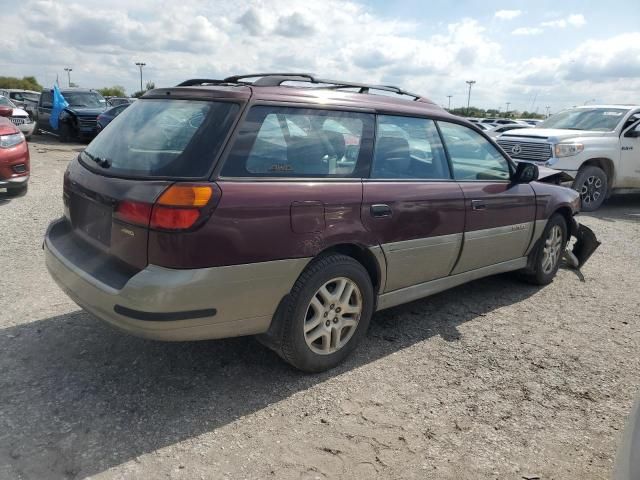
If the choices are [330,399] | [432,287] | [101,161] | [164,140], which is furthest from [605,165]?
[101,161]

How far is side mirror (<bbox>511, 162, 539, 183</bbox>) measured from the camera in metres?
4.37

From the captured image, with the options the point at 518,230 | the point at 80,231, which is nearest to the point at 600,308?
the point at 518,230

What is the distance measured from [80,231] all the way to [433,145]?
2501 mm

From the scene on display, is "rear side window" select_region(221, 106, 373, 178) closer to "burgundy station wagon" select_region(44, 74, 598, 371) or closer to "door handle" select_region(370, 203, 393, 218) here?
"burgundy station wagon" select_region(44, 74, 598, 371)

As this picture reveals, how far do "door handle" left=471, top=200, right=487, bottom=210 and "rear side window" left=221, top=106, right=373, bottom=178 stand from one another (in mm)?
1092

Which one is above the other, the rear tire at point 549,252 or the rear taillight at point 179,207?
the rear taillight at point 179,207

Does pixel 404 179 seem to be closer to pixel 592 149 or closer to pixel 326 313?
pixel 326 313

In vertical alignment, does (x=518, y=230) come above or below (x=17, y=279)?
above

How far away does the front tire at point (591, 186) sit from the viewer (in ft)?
29.9

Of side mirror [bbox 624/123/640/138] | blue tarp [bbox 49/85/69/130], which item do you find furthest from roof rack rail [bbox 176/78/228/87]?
blue tarp [bbox 49/85/69/130]

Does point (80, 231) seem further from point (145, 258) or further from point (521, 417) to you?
point (521, 417)

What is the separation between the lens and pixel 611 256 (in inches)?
253

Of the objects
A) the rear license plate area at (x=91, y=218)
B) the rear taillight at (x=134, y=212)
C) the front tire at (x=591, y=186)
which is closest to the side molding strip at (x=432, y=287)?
the rear taillight at (x=134, y=212)

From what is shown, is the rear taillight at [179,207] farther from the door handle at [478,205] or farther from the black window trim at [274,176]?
the door handle at [478,205]
